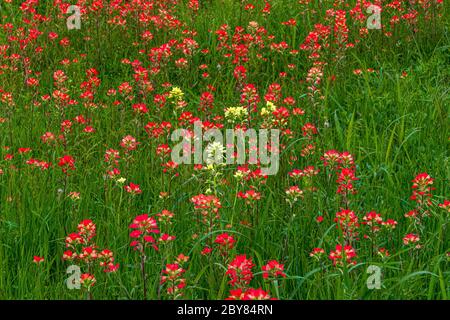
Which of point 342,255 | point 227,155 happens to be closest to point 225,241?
point 342,255

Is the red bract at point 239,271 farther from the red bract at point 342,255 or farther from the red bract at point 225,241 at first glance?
the red bract at point 342,255

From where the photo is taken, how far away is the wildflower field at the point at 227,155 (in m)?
3.41

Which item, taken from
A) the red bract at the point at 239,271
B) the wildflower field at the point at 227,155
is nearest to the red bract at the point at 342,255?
the wildflower field at the point at 227,155

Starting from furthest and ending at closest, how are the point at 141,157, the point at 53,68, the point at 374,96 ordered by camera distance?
the point at 53,68 < the point at 374,96 < the point at 141,157

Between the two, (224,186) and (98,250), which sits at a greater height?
(224,186)

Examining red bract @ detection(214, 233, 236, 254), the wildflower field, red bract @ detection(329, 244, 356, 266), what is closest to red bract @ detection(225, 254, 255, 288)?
the wildflower field

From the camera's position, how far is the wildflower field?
3.41 meters

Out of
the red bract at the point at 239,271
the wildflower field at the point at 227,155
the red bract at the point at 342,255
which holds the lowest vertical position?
the red bract at the point at 239,271

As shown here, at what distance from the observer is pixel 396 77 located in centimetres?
579

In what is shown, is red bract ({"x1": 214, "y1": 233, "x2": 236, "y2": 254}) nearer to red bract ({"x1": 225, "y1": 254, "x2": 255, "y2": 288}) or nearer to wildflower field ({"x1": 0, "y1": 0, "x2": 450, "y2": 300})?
wildflower field ({"x1": 0, "y1": 0, "x2": 450, "y2": 300})

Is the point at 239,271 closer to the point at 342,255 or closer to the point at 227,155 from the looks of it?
the point at 342,255
